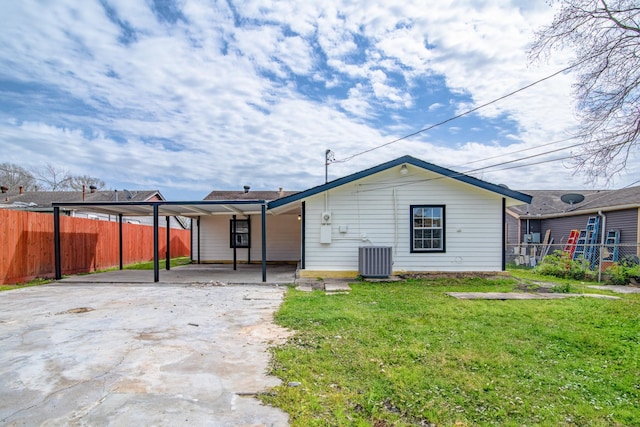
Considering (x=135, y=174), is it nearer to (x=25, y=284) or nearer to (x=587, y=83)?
(x=25, y=284)

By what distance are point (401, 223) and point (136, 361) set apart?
8.32m

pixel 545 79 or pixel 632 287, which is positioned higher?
pixel 545 79

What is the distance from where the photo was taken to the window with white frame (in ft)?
36.4

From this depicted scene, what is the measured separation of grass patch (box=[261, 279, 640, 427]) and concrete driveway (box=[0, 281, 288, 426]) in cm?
39

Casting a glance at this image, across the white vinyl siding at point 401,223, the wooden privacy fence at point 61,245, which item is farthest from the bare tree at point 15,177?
the white vinyl siding at point 401,223

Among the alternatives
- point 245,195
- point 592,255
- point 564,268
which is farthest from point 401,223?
point 245,195

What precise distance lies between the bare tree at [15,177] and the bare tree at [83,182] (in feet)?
9.45

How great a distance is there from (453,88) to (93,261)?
13.7m

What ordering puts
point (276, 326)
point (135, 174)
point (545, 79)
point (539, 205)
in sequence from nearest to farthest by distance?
point (276, 326), point (545, 79), point (539, 205), point (135, 174)

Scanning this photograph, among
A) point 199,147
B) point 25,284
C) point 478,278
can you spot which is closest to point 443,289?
point 478,278

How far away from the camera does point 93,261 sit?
1362cm

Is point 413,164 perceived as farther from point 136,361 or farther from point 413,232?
point 136,361

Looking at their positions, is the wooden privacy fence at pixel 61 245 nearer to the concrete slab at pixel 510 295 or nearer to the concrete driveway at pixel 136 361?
the concrete driveway at pixel 136 361

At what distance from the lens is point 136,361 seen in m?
4.08
